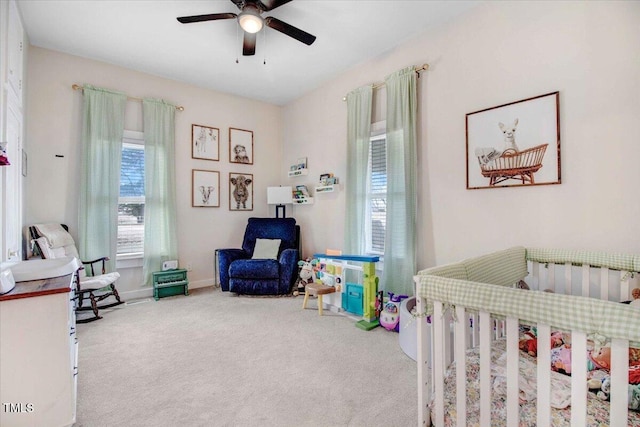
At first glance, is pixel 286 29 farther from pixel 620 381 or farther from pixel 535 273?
pixel 620 381

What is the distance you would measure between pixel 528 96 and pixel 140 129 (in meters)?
4.17

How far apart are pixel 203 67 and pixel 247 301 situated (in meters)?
2.90

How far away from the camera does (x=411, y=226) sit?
9.70 feet

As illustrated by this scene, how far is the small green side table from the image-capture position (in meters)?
3.69

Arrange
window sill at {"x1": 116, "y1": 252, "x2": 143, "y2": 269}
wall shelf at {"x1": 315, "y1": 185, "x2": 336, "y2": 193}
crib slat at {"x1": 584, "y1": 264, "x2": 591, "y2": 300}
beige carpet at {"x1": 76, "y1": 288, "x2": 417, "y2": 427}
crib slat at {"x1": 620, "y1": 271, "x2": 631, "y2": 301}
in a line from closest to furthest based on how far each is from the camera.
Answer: beige carpet at {"x1": 76, "y1": 288, "x2": 417, "y2": 427} → crib slat at {"x1": 620, "y1": 271, "x2": 631, "y2": 301} → crib slat at {"x1": 584, "y1": 264, "x2": 591, "y2": 300} → window sill at {"x1": 116, "y1": 252, "x2": 143, "y2": 269} → wall shelf at {"x1": 315, "y1": 185, "x2": 336, "y2": 193}

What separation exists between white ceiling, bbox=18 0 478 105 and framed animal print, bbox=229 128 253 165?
2.66ft

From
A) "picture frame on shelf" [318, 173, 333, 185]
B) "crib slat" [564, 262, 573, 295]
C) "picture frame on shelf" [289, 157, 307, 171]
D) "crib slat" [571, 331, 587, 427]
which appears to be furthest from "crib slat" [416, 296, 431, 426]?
"picture frame on shelf" [289, 157, 307, 171]

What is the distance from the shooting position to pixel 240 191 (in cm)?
466

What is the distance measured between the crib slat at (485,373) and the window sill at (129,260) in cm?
398

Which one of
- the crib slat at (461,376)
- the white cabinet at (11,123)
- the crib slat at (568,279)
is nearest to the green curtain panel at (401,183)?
the crib slat at (568,279)

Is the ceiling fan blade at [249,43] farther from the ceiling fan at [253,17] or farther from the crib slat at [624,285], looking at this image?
the crib slat at [624,285]

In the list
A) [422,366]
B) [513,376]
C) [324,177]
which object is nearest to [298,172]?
[324,177]

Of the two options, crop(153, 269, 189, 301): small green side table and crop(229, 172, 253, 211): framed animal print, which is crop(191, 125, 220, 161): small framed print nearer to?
crop(229, 172, 253, 211): framed animal print

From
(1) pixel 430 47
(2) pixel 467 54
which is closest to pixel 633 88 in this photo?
(2) pixel 467 54
